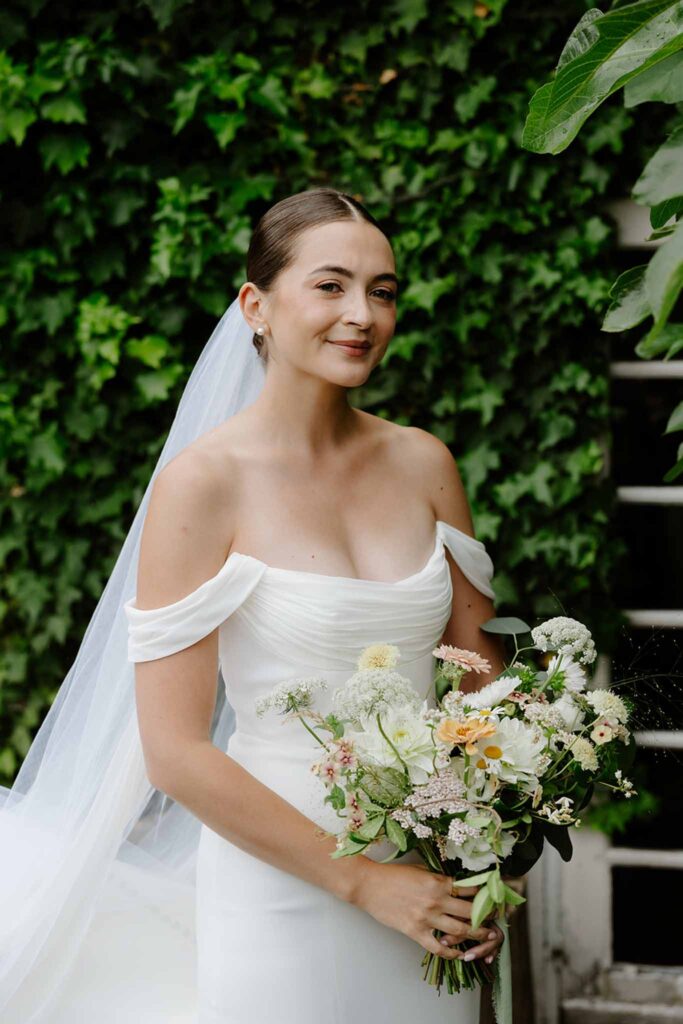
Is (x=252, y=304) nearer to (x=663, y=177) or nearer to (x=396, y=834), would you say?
(x=396, y=834)

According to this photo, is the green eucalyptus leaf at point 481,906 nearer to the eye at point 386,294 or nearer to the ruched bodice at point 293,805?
the ruched bodice at point 293,805

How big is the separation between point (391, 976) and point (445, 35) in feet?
8.93

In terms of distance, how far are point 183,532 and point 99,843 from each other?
0.70m

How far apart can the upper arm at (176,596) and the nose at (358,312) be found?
1.24ft

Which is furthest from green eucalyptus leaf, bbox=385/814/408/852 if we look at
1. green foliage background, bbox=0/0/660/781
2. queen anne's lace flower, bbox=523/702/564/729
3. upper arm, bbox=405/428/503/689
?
green foliage background, bbox=0/0/660/781

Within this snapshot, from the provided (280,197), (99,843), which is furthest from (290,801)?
(280,197)

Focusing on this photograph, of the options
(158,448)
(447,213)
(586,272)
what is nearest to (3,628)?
(158,448)

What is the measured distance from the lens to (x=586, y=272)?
3553 mm

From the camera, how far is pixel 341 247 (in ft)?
6.78

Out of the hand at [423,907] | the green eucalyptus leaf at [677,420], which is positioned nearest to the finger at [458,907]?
the hand at [423,907]

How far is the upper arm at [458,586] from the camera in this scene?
7.54 ft

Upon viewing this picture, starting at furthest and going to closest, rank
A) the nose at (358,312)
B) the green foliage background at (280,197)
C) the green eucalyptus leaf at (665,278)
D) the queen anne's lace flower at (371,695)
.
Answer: the green foliage background at (280,197)
the nose at (358,312)
the queen anne's lace flower at (371,695)
the green eucalyptus leaf at (665,278)

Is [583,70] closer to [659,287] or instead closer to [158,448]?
[659,287]

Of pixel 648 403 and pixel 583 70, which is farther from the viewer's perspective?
pixel 648 403
